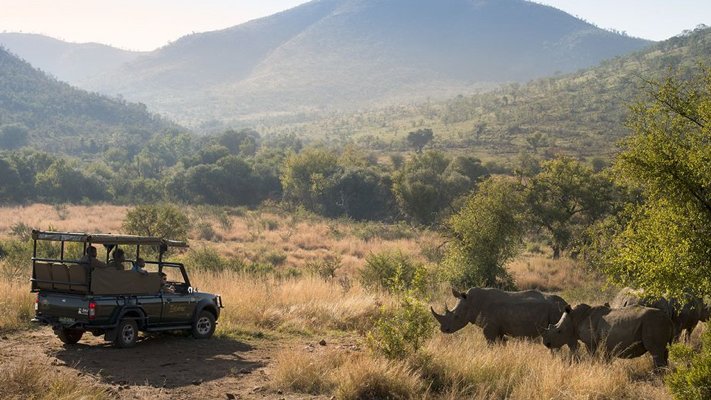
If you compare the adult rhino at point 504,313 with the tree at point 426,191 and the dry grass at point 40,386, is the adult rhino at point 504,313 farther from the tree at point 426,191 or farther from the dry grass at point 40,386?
the tree at point 426,191

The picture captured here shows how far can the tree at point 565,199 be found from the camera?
38938 millimetres

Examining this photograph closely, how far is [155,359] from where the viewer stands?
1237 centimetres

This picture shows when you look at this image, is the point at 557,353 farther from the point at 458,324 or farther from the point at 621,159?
the point at 621,159

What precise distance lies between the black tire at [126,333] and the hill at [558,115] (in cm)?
6977

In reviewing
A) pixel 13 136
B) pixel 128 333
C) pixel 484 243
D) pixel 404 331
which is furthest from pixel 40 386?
pixel 13 136

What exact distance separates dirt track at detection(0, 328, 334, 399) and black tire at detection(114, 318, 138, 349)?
15 centimetres

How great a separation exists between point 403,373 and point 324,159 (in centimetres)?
7215

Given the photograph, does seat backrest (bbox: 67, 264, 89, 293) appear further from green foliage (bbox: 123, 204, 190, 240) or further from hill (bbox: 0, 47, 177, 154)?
hill (bbox: 0, 47, 177, 154)

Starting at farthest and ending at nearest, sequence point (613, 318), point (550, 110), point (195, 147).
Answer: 1. point (195, 147)
2. point (550, 110)
3. point (613, 318)

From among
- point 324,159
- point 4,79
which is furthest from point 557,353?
point 4,79

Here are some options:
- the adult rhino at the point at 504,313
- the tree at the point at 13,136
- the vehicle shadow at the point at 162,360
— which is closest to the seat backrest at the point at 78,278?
the vehicle shadow at the point at 162,360

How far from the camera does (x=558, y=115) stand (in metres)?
118

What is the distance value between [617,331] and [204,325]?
7.74 m

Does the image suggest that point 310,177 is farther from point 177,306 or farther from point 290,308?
point 177,306
